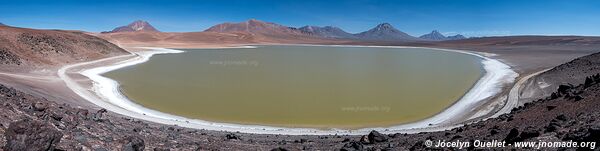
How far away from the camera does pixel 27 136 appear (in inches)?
219

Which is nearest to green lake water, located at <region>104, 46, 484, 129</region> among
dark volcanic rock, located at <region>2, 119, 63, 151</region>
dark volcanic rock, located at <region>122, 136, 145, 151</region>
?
dark volcanic rock, located at <region>122, 136, 145, 151</region>

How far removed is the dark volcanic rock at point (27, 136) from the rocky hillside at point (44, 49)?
2488 cm

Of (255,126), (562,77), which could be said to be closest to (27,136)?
(255,126)

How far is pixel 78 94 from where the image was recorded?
19.7m

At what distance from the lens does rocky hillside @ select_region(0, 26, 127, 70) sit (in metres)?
30.7

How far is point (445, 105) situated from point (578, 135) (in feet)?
44.3

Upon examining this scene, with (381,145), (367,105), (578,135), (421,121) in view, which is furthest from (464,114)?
(578,135)

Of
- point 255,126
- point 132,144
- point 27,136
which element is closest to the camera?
point 27,136

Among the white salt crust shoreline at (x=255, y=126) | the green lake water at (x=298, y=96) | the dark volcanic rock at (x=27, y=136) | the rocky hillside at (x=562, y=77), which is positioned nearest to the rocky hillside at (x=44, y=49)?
the white salt crust shoreline at (x=255, y=126)

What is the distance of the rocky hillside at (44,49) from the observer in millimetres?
30719

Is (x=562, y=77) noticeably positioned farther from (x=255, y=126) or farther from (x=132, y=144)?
(x=132, y=144)

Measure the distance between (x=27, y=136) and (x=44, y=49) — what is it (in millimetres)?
36206

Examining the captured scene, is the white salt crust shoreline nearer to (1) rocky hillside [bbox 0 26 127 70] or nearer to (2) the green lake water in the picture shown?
(2) the green lake water

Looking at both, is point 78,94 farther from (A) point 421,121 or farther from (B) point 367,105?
(A) point 421,121
